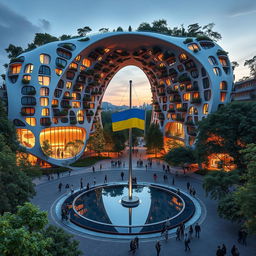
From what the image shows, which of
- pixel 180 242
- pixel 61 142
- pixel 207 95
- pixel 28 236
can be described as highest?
pixel 207 95

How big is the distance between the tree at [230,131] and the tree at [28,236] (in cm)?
3133

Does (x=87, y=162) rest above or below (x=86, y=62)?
below

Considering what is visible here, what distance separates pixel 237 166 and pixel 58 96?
46.7m

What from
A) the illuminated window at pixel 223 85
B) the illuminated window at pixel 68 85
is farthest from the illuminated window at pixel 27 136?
the illuminated window at pixel 223 85

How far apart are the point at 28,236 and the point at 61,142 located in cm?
5344

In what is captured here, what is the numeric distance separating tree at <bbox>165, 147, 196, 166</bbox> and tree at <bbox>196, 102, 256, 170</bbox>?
511cm

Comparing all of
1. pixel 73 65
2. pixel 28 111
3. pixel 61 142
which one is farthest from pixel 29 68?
pixel 61 142

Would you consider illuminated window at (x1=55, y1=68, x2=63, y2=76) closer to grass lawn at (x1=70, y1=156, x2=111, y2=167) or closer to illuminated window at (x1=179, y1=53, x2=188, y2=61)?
grass lawn at (x1=70, y1=156, x2=111, y2=167)

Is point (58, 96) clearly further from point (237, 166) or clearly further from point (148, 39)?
point (237, 166)

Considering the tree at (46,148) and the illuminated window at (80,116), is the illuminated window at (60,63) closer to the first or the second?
the illuminated window at (80,116)

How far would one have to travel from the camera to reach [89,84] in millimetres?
65062

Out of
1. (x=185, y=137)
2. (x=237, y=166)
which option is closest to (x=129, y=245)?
(x=237, y=166)

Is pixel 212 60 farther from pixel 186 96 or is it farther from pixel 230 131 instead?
pixel 230 131

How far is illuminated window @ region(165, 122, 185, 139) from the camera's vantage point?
62.9 m
